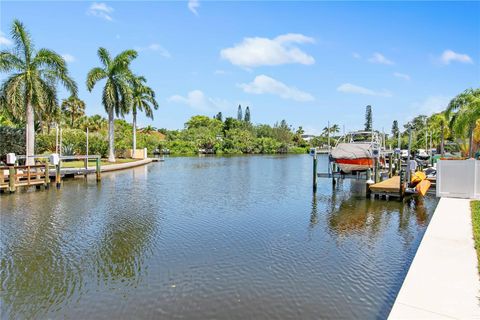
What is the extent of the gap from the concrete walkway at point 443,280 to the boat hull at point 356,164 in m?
10.2

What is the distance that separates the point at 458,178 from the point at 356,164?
5898mm

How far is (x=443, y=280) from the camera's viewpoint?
5434 mm

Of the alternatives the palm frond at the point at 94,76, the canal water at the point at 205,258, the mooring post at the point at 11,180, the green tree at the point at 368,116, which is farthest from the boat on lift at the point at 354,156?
the green tree at the point at 368,116

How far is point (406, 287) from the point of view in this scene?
17.2ft

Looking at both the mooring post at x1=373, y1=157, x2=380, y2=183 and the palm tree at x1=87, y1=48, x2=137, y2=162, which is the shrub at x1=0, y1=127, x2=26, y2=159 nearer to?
the palm tree at x1=87, y1=48, x2=137, y2=162

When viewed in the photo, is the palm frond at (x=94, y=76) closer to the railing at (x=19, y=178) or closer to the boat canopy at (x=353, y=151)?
the railing at (x=19, y=178)

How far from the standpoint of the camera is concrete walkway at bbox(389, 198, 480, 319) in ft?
14.8

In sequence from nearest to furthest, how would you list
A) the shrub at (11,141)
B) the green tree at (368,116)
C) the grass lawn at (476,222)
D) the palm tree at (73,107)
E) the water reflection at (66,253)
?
the water reflection at (66,253), the grass lawn at (476,222), the shrub at (11,141), the palm tree at (73,107), the green tree at (368,116)

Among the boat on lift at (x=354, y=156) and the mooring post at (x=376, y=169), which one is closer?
the boat on lift at (x=354, y=156)

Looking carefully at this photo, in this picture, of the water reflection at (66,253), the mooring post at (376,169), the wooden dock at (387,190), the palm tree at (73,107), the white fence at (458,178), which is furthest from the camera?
the palm tree at (73,107)

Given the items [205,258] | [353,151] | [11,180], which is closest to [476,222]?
[205,258]

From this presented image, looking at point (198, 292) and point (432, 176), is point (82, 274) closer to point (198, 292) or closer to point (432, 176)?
point (198, 292)

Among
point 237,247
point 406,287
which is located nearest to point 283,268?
point 237,247

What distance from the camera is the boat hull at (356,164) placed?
18.6 m
